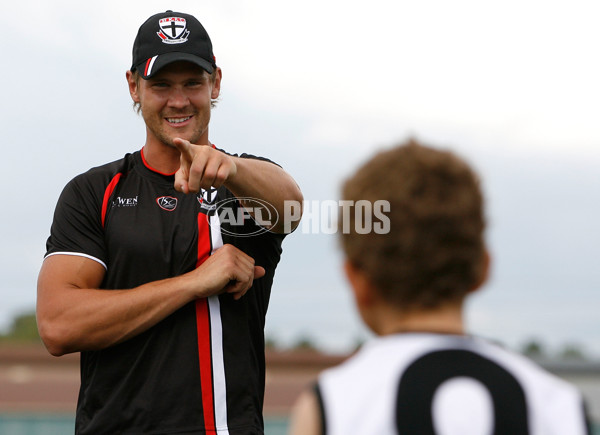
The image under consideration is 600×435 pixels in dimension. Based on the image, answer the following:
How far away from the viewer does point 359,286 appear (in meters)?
1.58

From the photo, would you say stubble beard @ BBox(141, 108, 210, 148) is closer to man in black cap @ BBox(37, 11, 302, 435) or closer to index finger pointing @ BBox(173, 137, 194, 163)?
man in black cap @ BBox(37, 11, 302, 435)

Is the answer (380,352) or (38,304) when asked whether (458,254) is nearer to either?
(380,352)

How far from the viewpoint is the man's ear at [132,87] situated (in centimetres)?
316

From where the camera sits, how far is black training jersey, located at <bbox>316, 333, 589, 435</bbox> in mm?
1422

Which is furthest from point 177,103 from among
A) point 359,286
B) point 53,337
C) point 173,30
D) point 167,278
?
point 359,286

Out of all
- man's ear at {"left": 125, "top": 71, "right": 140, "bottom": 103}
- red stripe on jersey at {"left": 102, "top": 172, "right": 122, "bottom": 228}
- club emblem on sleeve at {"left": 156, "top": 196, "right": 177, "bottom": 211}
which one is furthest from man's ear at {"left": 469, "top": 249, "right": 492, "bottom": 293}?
man's ear at {"left": 125, "top": 71, "right": 140, "bottom": 103}

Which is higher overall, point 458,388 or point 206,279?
point 206,279

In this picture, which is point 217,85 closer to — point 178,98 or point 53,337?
point 178,98

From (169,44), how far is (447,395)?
2.00m

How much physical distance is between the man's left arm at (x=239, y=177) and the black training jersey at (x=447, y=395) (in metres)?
1.14

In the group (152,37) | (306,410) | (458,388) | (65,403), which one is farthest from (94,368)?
(65,403)

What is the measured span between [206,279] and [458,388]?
1405 millimetres

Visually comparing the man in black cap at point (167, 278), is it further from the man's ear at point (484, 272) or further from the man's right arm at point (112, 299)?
the man's ear at point (484, 272)

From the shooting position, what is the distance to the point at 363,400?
4.78 feet
